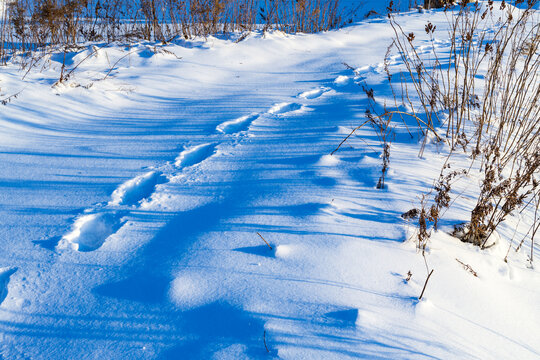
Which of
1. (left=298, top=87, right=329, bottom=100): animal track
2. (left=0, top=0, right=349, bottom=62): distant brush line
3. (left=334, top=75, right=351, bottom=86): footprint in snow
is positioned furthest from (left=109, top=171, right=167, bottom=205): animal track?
(left=0, top=0, right=349, bottom=62): distant brush line

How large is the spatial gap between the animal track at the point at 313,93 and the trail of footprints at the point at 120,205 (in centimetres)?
84

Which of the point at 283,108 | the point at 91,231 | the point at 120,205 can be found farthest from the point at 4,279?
the point at 283,108

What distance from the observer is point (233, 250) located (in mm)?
1400

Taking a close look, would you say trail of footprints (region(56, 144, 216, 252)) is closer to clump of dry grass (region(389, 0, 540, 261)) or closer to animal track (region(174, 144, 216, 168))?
animal track (region(174, 144, 216, 168))

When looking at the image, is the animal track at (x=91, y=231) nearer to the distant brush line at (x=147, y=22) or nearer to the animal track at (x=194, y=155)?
the animal track at (x=194, y=155)

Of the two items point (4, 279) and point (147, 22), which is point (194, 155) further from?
point (147, 22)

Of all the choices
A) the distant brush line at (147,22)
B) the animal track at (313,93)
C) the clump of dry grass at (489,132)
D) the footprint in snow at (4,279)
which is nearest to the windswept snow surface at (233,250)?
the footprint in snow at (4,279)

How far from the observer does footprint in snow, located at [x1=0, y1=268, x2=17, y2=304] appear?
1239 millimetres

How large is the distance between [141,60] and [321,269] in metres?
3.79

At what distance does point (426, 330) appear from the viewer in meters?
1.09

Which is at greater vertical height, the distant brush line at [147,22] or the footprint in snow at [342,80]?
the distant brush line at [147,22]

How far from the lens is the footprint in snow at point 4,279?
48.8 inches

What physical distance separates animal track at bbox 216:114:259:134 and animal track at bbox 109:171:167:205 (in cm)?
74

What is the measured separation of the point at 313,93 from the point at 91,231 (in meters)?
2.30
